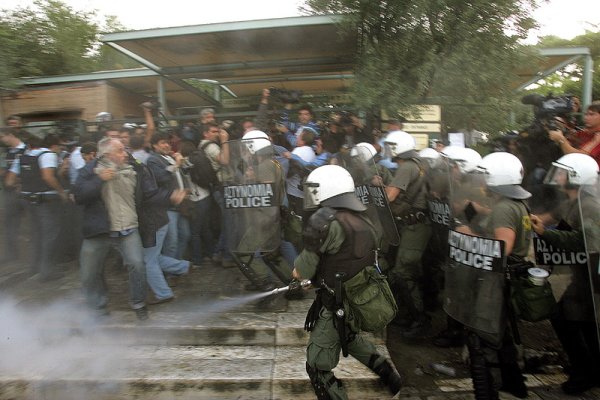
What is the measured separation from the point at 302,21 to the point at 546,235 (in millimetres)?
→ 4207

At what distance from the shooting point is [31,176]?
211 inches

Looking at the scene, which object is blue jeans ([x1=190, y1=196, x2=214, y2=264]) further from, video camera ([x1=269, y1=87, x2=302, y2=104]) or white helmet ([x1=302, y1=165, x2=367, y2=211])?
white helmet ([x1=302, y1=165, x2=367, y2=211])

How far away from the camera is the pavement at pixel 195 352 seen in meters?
3.49

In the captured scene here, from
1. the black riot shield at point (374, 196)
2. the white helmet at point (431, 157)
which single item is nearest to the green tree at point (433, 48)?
the white helmet at point (431, 157)

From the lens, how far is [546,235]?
10.6 feet

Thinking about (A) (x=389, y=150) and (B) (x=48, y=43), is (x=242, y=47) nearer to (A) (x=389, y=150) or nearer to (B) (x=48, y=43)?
(A) (x=389, y=150)

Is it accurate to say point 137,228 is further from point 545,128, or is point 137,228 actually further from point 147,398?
point 545,128

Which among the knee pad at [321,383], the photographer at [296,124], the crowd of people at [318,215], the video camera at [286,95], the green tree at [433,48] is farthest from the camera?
the video camera at [286,95]

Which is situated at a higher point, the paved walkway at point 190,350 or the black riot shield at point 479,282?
the black riot shield at point 479,282

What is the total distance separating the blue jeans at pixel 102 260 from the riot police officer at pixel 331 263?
211cm

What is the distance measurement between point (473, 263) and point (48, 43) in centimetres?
1146

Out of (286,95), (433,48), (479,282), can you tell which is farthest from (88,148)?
(433,48)

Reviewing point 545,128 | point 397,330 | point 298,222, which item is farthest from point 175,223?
point 545,128

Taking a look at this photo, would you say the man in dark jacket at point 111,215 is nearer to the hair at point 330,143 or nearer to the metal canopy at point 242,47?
the hair at point 330,143
